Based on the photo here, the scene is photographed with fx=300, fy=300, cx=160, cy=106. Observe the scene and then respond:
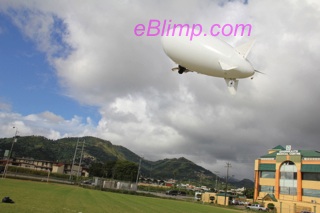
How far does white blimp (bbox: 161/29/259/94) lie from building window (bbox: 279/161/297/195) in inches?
3181

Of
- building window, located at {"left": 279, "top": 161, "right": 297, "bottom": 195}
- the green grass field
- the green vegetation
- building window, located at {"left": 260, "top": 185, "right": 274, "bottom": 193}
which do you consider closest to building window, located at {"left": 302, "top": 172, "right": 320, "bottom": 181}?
building window, located at {"left": 279, "top": 161, "right": 297, "bottom": 195}

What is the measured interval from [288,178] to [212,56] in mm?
83935

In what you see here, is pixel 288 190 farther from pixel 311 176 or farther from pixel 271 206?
pixel 271 206

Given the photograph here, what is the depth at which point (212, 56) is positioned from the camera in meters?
14.6

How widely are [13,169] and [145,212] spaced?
9408 cm

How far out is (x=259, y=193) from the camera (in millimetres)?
95188

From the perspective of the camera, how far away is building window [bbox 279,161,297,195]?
8550 centimetres

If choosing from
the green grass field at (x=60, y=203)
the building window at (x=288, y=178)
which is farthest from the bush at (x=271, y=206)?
the green grass field at (x=60, y=203)

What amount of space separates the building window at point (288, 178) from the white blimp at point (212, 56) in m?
80.8

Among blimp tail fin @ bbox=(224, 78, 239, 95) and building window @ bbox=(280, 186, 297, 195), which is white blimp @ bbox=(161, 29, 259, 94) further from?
building window @ bbox=(280, 186, 297, 195)

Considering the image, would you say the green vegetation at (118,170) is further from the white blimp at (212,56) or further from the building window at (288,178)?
the white blimp at (212,56)

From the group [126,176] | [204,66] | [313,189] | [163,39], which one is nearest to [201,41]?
[204,66]

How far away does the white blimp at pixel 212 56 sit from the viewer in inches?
579

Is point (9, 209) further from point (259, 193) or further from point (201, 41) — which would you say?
point (259, 193)
